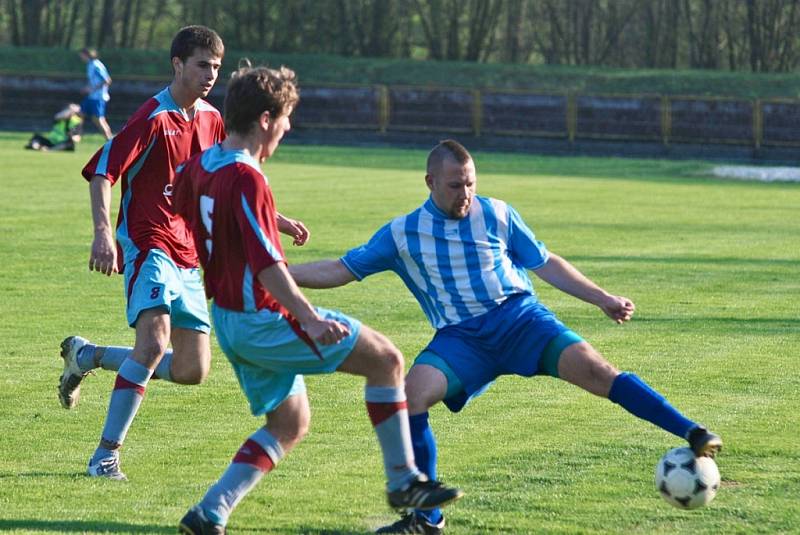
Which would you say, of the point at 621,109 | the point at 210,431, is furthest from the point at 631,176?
the point at 210,431

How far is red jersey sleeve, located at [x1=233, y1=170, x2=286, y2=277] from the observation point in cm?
494

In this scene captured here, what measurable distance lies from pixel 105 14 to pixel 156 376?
4887 cm

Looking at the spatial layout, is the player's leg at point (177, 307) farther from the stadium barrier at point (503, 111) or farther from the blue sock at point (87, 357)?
the stadium barrier at point (503, 111)

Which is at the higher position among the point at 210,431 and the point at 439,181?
the point at 439,181

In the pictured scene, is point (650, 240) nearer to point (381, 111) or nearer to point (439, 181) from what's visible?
point (439, 181)

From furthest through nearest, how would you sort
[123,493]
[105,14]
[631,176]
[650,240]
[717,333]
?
[105,14], [631,176], [650,240], [717,333], [123,493]

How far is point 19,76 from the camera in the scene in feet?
138

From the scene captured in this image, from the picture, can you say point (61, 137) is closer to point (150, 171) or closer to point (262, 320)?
point (150, 171)

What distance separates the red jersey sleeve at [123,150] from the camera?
22.0 feet

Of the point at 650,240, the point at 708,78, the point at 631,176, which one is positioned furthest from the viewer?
the point at 708,78

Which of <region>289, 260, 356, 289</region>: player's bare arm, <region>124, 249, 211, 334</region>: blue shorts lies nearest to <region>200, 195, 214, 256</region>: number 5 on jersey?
<region>289, 260, 356, 289</region>: player's bare arm

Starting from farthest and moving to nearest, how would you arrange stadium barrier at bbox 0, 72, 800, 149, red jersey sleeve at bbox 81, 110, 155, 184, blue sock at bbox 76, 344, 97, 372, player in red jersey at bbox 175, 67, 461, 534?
stadium barrier at bbox 0, 72, 800, 149 < blue sock at bbox 76, 344, 97, 372 < red jersey sleeve at bbox 81, 110, 155, 184 < player in red jersey at bbox 175, 67, 461, 534

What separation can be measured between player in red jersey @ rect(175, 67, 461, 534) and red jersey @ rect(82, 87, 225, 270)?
4.96 feet

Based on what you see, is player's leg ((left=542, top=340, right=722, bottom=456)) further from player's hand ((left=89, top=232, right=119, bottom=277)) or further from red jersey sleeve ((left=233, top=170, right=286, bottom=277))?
player's hand ((left=89, top=232, right=119, bottom=277))
